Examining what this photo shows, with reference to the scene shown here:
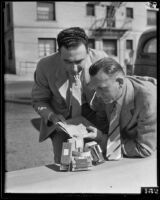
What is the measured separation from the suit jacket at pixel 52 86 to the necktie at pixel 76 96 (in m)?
0.02

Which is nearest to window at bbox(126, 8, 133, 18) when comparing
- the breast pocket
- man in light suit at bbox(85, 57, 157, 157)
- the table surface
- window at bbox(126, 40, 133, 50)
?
window at bbox(126, 40, 133, 50)

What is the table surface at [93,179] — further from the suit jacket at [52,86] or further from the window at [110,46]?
the window at [110,46]

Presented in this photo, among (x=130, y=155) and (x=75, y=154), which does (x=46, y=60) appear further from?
(x=130, y=155)

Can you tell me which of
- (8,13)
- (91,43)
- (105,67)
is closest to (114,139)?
(105,67)

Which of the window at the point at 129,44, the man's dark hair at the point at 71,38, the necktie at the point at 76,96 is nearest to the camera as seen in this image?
the man's dark hair at the point at 71,38

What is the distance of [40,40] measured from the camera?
4.66ft

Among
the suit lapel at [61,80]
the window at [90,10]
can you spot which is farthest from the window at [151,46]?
the suit lapel at [61,80]

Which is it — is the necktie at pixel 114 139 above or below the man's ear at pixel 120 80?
below

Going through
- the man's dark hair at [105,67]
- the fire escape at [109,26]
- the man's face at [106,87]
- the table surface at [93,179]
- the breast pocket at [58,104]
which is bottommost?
the table surface at [93,179]

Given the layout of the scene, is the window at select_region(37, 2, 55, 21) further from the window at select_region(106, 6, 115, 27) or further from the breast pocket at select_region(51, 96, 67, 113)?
the breast pocket at select_region(51, 96, 67, 113)

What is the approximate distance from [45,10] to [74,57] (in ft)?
0.91

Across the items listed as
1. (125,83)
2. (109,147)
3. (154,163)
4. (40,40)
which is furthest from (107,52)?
(154,163)

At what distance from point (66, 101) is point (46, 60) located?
0.20m

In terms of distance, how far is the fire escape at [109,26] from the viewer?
140 centimetres
